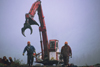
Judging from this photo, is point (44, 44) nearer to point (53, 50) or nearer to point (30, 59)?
point (53, 50)

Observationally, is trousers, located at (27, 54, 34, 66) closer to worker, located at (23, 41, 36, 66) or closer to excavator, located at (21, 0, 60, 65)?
worker, located at (23, 41, 36, 66)

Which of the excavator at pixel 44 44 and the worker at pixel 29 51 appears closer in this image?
the worker at pixel 29 51

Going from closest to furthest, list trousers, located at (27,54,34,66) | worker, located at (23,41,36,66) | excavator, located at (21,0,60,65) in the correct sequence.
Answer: worker, located at (23,41,36,66) → trousers, located at (27,54,34,66) → excavator, located at (21,0,60,65)

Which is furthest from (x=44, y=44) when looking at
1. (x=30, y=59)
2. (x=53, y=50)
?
(x=30, y=59)

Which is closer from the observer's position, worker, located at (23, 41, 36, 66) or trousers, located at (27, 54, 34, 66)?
worker, located at (23, 41, 36, 66)

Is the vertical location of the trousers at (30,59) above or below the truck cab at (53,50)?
below

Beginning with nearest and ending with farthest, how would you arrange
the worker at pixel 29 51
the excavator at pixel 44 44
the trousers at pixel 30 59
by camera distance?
the worker at pixel 29 51, the trousers at pixel 30 59, the excavator at pixel 44 44

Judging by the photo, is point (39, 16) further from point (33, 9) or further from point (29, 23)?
point (29, 23)

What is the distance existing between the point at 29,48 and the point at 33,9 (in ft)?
23.4

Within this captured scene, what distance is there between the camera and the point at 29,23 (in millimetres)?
17516

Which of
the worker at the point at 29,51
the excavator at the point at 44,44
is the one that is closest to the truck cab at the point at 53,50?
the excavator at the point at 44,44

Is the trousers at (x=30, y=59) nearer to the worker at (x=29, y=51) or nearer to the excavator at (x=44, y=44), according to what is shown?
the worker at (x=29, y=51)

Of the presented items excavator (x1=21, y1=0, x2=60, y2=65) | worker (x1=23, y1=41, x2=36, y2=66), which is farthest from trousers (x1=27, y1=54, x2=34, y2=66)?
excavator (x1=21, y1=0, x2=60, y2=65)

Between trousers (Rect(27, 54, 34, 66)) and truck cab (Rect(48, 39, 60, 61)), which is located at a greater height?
truck cab (Rect(48, 39, 60, 61))
